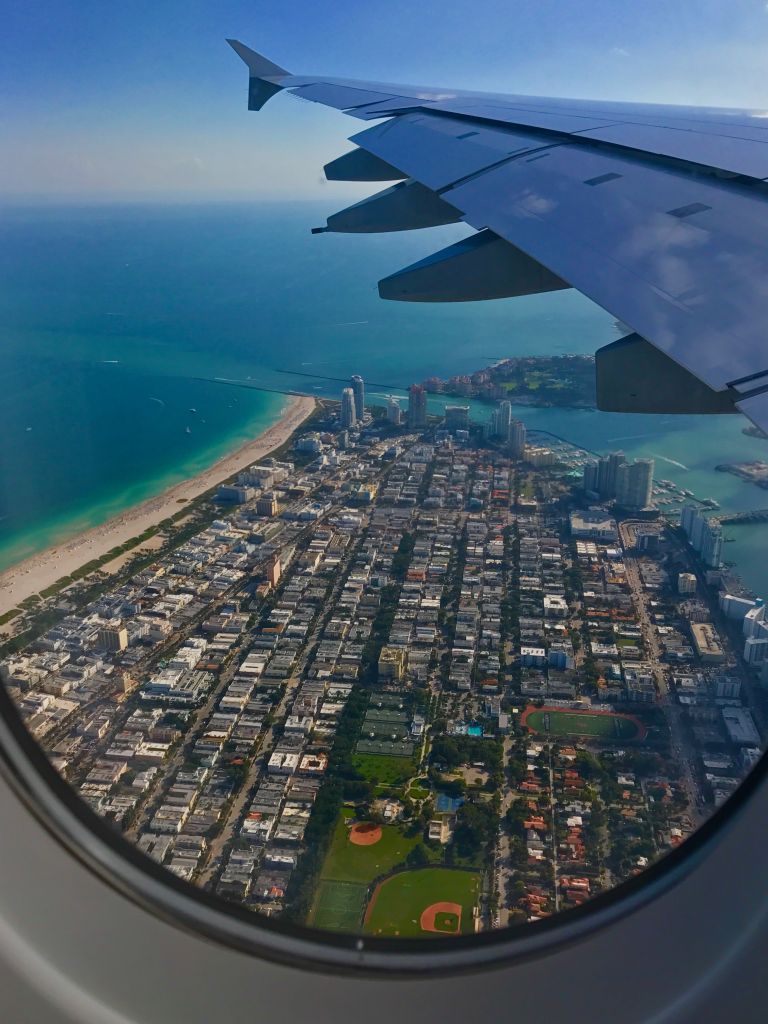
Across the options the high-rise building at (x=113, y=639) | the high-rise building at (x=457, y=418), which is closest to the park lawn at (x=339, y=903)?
the high-rise building at (x=113, y=639)

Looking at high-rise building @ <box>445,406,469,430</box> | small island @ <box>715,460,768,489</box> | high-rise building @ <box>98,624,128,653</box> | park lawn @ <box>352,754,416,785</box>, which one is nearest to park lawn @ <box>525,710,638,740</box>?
park lawn @ <box>352,754,416,785</box>

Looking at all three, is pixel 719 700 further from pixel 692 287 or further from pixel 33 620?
pixel 33 620

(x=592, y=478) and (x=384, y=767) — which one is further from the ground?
(x=592, y=478)

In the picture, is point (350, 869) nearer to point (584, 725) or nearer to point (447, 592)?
point (584, 725)

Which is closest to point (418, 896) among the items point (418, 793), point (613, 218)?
point (418, 793)

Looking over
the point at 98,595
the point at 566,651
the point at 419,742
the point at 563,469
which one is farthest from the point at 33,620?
the point at 563,469

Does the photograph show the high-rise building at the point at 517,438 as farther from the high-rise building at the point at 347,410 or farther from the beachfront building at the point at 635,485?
the high-rise building at the point at 347,410
